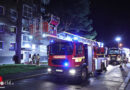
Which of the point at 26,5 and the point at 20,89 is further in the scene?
the point at 26,5

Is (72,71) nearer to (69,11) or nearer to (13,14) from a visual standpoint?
(13,14)

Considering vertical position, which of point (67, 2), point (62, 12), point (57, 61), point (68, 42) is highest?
point (67, 2)

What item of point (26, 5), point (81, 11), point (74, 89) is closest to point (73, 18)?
point (81, 11)

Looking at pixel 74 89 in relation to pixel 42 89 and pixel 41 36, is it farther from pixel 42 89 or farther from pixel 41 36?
pixel 41 36

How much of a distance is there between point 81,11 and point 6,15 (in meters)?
16.8

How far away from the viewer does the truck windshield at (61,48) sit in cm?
1020

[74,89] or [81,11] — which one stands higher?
[81,11]

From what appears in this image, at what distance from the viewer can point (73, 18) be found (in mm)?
34000

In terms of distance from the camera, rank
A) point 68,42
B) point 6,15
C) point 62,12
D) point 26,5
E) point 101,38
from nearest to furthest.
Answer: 1. point 68,42
2. point 6,15
3. point 26,5
4. point 62,12
5. point 101,38

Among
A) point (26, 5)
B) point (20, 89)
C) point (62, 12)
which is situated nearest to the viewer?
point (20, 89)

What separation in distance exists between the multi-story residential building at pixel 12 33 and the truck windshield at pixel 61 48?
15.9m

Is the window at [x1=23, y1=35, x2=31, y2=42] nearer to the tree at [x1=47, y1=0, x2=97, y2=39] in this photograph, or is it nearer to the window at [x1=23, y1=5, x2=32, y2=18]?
the window at [x1=23, y1=5, x2=32, y2=18]

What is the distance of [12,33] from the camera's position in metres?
25.8

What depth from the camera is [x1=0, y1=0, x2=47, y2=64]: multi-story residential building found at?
24.4 meters
